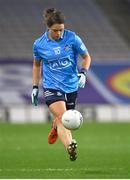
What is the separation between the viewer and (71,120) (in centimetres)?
1102

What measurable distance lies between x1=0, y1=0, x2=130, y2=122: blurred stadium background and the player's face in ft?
65.8

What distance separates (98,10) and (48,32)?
2520 cm

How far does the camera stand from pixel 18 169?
39.0 ft

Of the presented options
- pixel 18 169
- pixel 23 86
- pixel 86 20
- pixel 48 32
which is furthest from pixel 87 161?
pixel 86 20

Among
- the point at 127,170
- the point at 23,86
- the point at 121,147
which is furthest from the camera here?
the point at 23,86

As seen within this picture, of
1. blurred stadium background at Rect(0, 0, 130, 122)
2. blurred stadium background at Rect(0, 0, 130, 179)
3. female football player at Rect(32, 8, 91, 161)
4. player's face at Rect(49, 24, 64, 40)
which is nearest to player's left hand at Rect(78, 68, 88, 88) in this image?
female football player at Rect(32, 8, 91, 161)

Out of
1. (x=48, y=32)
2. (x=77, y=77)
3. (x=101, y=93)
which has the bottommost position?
(x=101, y=93)

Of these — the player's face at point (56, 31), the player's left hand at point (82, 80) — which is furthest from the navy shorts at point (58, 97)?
the player's face at point (56, 31)

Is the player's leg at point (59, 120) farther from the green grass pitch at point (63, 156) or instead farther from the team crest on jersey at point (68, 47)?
the team crest on jersey at point (68, 47)

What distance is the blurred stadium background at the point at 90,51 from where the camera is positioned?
106ft

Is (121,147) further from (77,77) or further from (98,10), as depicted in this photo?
(98,10)

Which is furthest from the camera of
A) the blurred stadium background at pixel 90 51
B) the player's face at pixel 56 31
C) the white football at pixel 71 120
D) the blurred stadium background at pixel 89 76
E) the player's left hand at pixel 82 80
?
the blurred stadium background at pixel 90 51

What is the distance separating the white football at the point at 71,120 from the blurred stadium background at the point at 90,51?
2045 cm

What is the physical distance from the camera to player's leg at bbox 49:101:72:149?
11.3 meters
